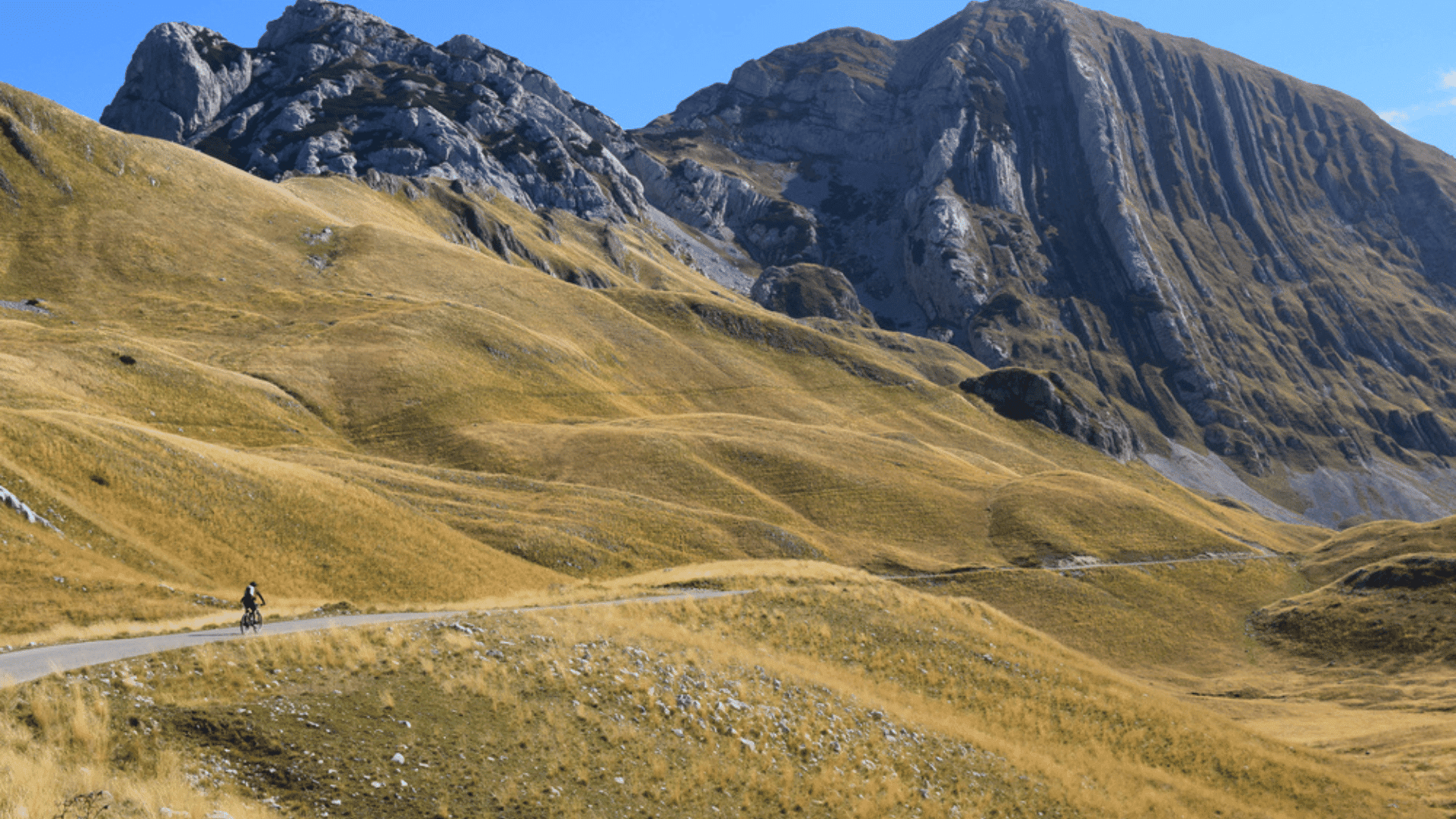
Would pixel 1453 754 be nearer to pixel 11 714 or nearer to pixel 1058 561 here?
pixel 1058 561

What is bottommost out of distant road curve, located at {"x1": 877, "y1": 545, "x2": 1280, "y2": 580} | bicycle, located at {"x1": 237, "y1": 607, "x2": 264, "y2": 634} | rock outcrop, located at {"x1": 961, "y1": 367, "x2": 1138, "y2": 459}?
distant road curve, located at {"x1": 877, "y1": 545, "x2": 1280, "y2": 580}

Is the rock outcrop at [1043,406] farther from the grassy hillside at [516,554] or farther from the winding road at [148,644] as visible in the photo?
the winding road at [148,644]

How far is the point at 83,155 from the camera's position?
118750 millimetres

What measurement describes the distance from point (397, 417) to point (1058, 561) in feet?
225

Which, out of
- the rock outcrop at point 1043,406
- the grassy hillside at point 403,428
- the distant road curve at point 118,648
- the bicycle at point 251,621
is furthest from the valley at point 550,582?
the rock outcrop at point 1043,406

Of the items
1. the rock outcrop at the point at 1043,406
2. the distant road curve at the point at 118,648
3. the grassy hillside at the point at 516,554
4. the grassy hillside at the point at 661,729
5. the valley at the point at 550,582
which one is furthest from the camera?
the rock outcrop at the point at 1043,406

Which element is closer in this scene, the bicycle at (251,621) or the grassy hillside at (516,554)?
the grassy hillside at (516,554)

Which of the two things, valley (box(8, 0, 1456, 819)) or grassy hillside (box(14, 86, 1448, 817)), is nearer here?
valley (box(8, 0, 1456, 819))

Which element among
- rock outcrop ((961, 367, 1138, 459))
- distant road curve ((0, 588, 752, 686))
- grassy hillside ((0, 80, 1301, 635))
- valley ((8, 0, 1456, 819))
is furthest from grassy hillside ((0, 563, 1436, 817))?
rock outcrop ((961, 367, 1138, 459))

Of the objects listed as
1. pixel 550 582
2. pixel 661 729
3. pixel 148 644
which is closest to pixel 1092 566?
pixel 550 582

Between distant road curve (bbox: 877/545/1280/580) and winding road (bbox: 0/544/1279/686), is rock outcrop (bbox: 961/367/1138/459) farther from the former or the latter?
winding road (bbox: 0/544/1279/686)

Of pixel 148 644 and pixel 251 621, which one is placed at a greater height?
pixel 148 644

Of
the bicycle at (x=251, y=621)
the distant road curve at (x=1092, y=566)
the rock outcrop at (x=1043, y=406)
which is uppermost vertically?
the rock outcrop at (x=1043, y=406)

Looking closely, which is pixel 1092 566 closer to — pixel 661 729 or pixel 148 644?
pixel 661 729
